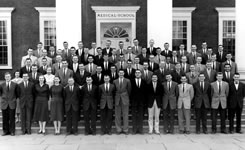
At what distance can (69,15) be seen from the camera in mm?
15102

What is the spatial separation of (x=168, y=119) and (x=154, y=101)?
832mm

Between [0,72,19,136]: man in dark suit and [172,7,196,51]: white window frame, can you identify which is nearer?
[0,72,19,136]: man in dark suit

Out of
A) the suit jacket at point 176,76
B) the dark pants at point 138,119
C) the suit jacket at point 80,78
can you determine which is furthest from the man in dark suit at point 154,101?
the suit jacket at point 80,78

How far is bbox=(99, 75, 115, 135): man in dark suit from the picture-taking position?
1221 cm

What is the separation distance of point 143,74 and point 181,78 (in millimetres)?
1472

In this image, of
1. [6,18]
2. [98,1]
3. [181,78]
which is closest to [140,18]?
[98,1]

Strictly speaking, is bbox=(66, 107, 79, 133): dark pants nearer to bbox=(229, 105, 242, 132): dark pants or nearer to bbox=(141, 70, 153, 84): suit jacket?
bbox=(141, 70, 153, 84): suit jacket

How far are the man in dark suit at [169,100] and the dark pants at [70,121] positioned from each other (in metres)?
3.10

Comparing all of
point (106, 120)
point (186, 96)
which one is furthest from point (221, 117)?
point (106, 120)

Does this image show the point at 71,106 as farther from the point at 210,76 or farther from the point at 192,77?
the point at 210,76

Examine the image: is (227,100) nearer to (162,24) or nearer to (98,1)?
(162,24)

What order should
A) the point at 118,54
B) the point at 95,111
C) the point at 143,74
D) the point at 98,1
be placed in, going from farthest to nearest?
the point at 98,1, the point at 118,54, the point at 143,74, the point at 95,111

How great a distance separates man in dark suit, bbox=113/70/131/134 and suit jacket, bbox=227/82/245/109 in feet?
11.7

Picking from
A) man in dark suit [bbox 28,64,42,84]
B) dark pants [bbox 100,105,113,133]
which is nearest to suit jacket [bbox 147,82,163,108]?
dark pants [bbox 100,105,113,133]
